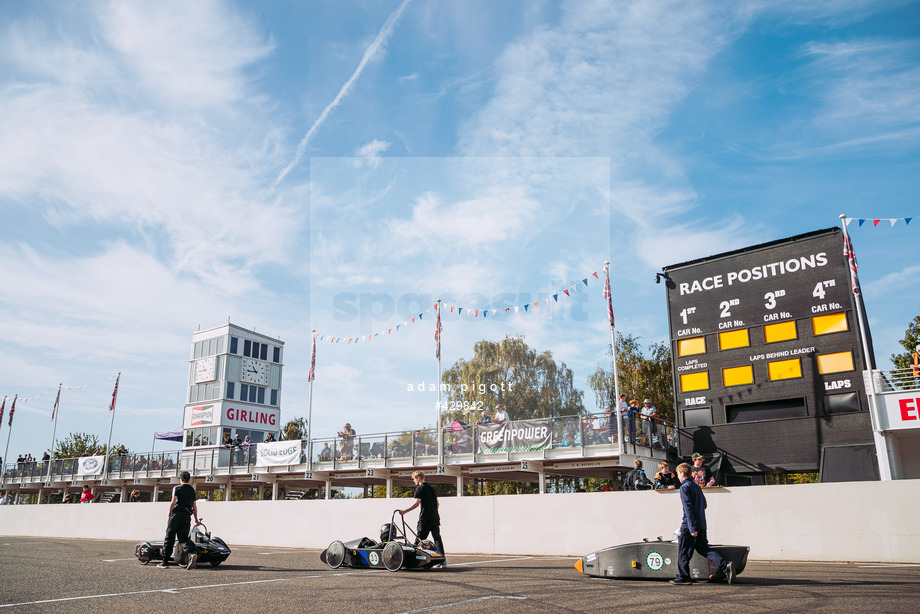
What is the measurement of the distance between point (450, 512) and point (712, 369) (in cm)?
965

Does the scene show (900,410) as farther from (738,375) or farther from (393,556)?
(393,556)

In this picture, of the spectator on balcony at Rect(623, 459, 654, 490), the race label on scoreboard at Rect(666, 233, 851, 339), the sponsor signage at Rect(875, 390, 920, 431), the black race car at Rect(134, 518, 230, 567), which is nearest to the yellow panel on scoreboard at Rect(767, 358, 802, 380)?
the race label on scoreboard at Rect(666, 233, 851, 339)

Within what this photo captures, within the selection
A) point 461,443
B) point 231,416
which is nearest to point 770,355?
point 461,443

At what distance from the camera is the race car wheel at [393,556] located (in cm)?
1170

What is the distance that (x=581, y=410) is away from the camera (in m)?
46.2

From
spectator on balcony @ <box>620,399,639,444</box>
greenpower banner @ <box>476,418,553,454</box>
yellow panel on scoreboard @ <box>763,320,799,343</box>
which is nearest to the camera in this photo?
yellow panel on scoreboard @ <box>763,320,799,343</box>

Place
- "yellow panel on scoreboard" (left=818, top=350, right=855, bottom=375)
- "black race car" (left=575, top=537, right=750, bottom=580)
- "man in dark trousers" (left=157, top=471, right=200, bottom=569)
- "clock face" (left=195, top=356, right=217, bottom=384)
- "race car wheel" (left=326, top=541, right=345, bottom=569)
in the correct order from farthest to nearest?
1. "clock face" (left=195, top=356, right=217, bottom=384)
2. "yellow panel on scoreboard" (left=818, top=350, right=855, bottom=375)
3. "race car wheel" (left=326, top=541, right=345, bottom=569)
4. "man in dark trousers" (left=157, top=471, right=200, bottom=569)
5. "black race car" (left=575, top=537, right=750, bottom=580)

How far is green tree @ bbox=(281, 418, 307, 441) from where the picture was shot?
67375mm

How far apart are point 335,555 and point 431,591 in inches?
170

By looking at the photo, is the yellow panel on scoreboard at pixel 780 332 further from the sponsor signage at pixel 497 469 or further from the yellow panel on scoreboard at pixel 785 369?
the sponsor signage at pixel 497 469


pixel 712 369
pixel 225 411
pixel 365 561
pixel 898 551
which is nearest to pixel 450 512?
pixel 365 561

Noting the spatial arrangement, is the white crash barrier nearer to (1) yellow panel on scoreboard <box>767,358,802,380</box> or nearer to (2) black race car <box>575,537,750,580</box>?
(1) yellow panel on scoreboard <box>767,358,802,380</box>

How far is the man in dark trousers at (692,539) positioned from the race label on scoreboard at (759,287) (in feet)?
43.7

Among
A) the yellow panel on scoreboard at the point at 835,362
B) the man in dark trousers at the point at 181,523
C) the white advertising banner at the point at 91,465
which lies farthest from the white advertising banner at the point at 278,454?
the yellow panel on scoreboard at the point at 835,362
